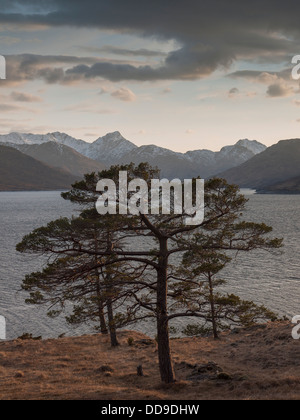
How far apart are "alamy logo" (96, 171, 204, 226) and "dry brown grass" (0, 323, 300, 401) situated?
8.80 meters

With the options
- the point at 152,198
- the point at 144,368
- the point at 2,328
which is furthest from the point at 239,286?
the point at 152,198

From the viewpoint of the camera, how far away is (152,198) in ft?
62.1

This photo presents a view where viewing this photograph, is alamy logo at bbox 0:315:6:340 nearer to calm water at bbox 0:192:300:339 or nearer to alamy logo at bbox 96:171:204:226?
calm water at bbox 0:192:300:339

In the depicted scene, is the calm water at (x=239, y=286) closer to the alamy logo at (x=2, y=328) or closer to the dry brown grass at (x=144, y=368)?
the alamy logo at (x=2, y=328)

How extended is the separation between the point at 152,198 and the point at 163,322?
21.7ft

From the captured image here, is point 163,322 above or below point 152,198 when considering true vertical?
below

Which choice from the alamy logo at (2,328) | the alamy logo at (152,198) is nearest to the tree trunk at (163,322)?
the alamy logo at (152,198)

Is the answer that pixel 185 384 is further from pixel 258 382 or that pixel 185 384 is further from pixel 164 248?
pixel 164 248

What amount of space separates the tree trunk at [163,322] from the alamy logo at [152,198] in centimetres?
200

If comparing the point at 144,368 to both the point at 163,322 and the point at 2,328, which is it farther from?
the point at 2,328

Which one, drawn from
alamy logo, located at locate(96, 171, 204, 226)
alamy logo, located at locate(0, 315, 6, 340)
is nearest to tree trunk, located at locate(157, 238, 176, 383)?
alamy logo, located at locate(96, 171, 204, 226)

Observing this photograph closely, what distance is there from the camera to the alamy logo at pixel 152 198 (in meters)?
18.4
